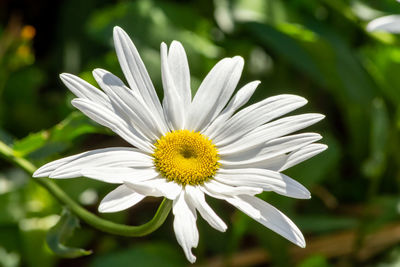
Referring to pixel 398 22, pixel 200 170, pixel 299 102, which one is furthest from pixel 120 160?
pixel 398 22

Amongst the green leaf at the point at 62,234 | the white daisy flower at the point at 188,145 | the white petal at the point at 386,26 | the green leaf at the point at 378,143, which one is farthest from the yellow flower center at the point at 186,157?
the green leaf at the point at 378,143

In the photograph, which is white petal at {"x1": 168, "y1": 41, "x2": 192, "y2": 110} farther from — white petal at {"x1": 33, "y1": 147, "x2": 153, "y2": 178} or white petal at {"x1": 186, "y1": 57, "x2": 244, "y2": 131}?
white petal at {"x1": 33, "y1": 147, "x2": 153, "y2": 178}

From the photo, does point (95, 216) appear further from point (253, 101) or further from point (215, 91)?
point (253, 101)

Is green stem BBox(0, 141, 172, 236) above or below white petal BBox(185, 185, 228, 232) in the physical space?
below

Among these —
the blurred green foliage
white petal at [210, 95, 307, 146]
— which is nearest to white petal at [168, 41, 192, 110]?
white petal at [210, 95, 307, 146]

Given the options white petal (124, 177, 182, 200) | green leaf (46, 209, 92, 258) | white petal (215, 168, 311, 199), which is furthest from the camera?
green leaf (46, 209, 92, 258)

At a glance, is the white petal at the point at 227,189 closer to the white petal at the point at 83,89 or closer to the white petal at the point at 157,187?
the white petal at the point at 157,187
